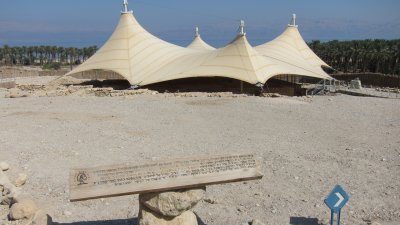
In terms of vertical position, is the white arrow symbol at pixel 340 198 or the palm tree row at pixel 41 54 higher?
the palm tree row at pixel 41 54

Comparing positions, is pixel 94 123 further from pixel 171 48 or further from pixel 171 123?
pixel 171 48

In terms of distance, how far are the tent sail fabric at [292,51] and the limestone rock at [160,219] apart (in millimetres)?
20634

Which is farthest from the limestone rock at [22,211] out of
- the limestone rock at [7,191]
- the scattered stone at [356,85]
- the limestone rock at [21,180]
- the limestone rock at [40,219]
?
the scattered stone at [356,85]

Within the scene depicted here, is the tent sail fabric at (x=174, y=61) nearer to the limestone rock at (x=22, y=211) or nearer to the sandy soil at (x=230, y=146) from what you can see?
the sandy soil at (x=230, y=146)

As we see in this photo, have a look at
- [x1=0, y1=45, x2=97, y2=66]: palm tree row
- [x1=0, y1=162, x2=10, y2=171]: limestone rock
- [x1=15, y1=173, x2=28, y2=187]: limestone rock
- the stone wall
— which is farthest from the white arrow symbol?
[x1=0, y1=45, x2=97, y2=66]: palm tree row

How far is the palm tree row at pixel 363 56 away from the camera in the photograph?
44125 mm

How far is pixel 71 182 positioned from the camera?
4883 millimetres

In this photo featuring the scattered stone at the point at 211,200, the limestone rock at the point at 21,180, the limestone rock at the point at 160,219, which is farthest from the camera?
the limestone rock at the point at 21,180

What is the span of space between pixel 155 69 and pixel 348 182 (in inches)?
723

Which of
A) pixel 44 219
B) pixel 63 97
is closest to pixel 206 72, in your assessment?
pixel 63 97

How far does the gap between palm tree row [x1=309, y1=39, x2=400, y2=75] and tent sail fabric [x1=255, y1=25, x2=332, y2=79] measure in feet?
46.7

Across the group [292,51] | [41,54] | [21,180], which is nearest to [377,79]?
[292,51]

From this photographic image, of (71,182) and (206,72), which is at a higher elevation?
(206,72)

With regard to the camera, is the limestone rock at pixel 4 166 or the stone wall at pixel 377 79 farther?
the stone wall at pixel 377 79
